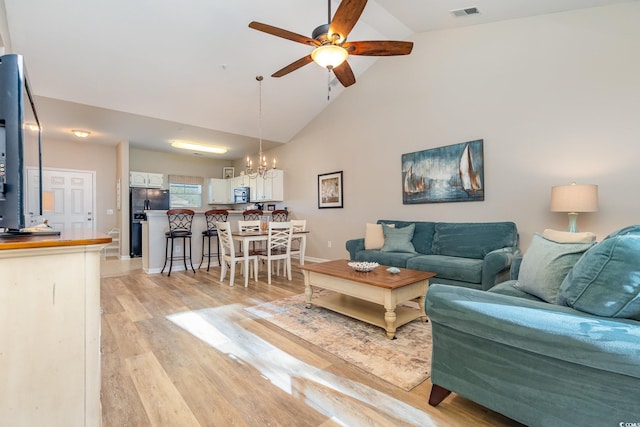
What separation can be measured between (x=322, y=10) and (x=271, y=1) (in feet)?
2.29

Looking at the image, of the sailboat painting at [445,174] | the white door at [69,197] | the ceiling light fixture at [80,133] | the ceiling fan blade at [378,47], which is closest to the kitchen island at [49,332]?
the ceiling fan blade at [378,47]

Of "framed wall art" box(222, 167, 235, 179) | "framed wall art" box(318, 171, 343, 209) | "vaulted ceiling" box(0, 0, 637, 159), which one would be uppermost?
"vaulted ceiling" box(0, 0, 637, 159)

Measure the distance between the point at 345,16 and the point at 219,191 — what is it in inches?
274

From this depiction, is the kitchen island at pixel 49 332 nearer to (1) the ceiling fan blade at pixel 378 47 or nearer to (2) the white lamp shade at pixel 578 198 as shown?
(1) the ceiling fan blade at pixel 378 47

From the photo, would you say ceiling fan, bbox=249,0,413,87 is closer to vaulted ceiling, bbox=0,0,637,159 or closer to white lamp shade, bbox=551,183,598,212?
vaulted ceiling, bbox=0,0,637,159

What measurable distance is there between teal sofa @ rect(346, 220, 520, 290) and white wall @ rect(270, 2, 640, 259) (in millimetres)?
263

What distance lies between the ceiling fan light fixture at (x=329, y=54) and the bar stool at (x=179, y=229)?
3.36m

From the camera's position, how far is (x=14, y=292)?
103 centimetres

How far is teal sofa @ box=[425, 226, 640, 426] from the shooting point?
108 centimetres

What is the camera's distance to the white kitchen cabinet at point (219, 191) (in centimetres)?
836

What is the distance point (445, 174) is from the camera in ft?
13.8

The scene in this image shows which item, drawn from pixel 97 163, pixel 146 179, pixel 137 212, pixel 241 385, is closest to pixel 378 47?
pixel 241 385

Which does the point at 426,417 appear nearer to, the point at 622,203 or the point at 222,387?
the point at 222,387

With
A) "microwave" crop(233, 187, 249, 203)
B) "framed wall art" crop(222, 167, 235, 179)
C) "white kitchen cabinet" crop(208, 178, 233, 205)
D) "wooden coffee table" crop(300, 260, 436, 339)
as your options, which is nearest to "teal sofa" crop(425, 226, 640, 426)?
"wooden coffee table" crop(300, 260, 436, 339)
